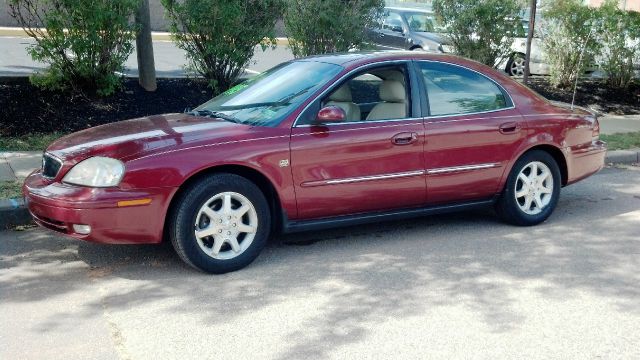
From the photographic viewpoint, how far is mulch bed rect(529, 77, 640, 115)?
13211 millimetres

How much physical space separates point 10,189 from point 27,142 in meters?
2.08

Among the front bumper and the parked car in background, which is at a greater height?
the parked car in background

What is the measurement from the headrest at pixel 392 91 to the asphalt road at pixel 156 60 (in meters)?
7.53

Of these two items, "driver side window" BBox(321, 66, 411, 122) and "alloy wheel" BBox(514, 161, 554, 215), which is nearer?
"driver side window" BBox(321, 66, 411, 122)

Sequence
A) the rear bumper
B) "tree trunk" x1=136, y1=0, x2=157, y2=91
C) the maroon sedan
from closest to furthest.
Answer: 1. the maroon sedan
2. the rear bumper
3. "tree trunk" x1=136, y1=0, x2=157, y2=91

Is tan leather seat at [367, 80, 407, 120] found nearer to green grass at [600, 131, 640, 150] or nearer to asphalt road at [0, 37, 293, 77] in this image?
green grass at [600, 131, 640, 150]

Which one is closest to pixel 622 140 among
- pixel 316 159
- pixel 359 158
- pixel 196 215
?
pixel 359 158

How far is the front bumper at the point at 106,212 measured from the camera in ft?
16.0

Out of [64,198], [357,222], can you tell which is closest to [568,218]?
[357,222]

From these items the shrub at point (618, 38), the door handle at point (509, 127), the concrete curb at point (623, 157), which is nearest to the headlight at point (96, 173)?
the door handle at point (509, 127)

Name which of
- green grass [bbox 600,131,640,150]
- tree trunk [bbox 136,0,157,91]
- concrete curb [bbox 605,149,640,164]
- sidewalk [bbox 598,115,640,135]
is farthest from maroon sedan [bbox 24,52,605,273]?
sidewalk [bbox 598,115,640,135]

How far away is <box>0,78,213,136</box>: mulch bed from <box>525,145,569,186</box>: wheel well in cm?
525

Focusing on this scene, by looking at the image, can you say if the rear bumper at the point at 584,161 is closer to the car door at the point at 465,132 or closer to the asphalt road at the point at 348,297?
the asphalt road at the point at 348,297

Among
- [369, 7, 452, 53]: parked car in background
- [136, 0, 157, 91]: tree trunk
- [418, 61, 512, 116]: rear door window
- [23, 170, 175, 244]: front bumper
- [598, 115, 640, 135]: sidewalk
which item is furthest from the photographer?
[369, 7, 452, 53]: parked car in background
